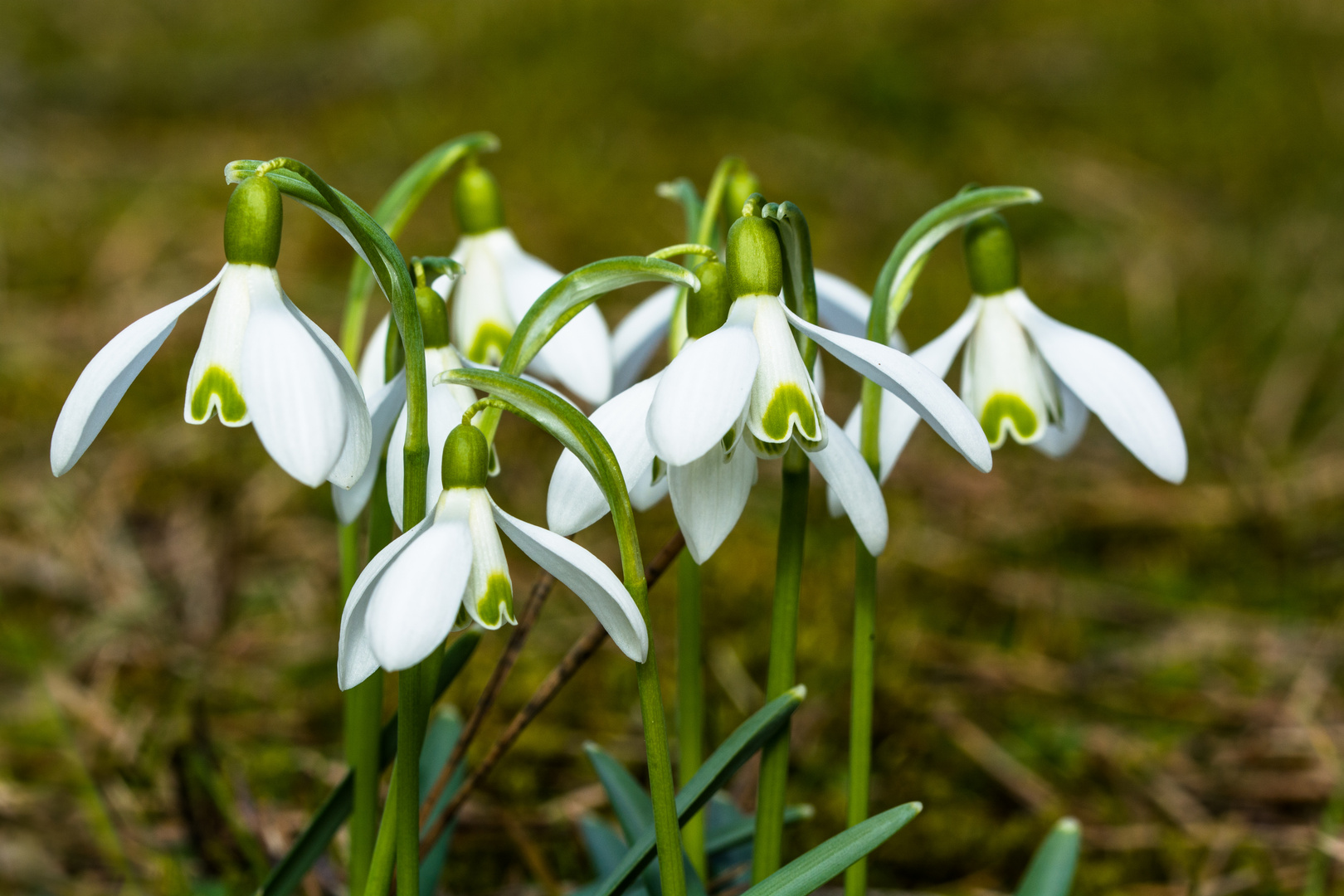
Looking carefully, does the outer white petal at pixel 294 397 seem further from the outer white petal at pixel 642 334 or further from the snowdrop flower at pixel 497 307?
the outer white petal at pixel 642 334

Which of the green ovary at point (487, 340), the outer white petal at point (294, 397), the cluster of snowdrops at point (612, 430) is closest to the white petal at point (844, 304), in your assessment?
the cluster of snowdrops at point (612, 430)

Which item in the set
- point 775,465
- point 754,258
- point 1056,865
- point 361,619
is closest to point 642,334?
point 754,258

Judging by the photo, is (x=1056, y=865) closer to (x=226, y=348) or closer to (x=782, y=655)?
(x=782, y=655)

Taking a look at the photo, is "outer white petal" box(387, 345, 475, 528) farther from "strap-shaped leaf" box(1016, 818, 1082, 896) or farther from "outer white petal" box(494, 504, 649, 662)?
"strap-shaped leaf" box(1016, 818, 1082, 896)

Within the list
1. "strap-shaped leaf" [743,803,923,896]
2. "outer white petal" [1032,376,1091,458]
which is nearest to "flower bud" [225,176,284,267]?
"strap-shaped leaf" [743,803,923,896]

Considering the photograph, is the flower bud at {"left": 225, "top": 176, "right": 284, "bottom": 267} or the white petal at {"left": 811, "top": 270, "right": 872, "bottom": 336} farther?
the white petal at {"left": 811, "top": 270, "right": 872, "bottom": 336}

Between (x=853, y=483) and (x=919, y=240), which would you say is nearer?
(x=853, y=483)

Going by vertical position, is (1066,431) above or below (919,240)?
below
